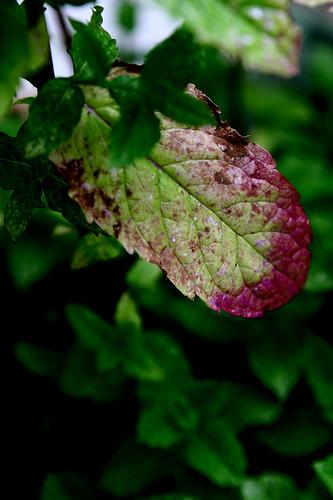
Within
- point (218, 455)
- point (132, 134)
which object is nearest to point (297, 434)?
point (218, 455)

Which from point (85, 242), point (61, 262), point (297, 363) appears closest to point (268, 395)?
point (297, 363)

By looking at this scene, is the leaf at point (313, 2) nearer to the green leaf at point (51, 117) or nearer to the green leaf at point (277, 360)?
the green leaf at point (51, 117)

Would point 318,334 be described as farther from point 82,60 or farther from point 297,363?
point 82,60

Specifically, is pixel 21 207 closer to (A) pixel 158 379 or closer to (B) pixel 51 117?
(B) pixel 51 117

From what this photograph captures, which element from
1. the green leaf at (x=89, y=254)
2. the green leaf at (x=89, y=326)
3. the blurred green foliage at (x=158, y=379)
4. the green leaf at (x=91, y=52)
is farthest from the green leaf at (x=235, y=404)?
the green leaf at (x=91, y=52)

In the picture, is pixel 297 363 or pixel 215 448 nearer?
pixel 215 448

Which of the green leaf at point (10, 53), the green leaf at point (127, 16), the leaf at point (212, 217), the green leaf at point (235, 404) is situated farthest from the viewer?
the green leaf at point (127, 16)
